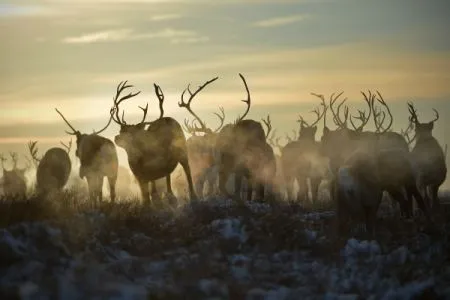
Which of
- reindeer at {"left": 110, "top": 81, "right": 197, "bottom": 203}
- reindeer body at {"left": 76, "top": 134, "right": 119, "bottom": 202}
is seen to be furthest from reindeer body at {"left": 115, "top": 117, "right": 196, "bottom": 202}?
reindeer body at {"left": 76, "top": 134, "right": 119, "bottom": 202}

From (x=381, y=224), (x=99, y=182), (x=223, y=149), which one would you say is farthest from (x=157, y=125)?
(x=381, y=224)

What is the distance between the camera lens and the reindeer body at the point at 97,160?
24.3 m

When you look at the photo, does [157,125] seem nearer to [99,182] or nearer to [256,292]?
[99,182]

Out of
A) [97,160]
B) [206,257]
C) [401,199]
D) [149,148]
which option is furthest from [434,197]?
[206,257]

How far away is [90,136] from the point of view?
81.6 ft

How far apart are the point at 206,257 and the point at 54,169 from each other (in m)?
13.7

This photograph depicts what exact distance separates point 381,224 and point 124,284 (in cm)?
618

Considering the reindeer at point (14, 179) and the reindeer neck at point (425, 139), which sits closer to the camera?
the reindeer neck at point (425, 139)

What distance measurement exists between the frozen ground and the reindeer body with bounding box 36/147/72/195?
34.6 ft

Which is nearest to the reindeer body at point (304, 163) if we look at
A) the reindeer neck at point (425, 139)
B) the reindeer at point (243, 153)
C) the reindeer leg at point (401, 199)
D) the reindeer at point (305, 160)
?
the reindeer at point (305, 160)

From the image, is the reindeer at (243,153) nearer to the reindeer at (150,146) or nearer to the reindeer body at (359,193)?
the reindeer at (150,146)

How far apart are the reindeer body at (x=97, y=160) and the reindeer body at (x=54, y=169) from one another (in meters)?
2.58

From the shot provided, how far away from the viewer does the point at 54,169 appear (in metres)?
27.2

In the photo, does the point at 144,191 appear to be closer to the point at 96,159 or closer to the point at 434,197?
the point at 96,159
